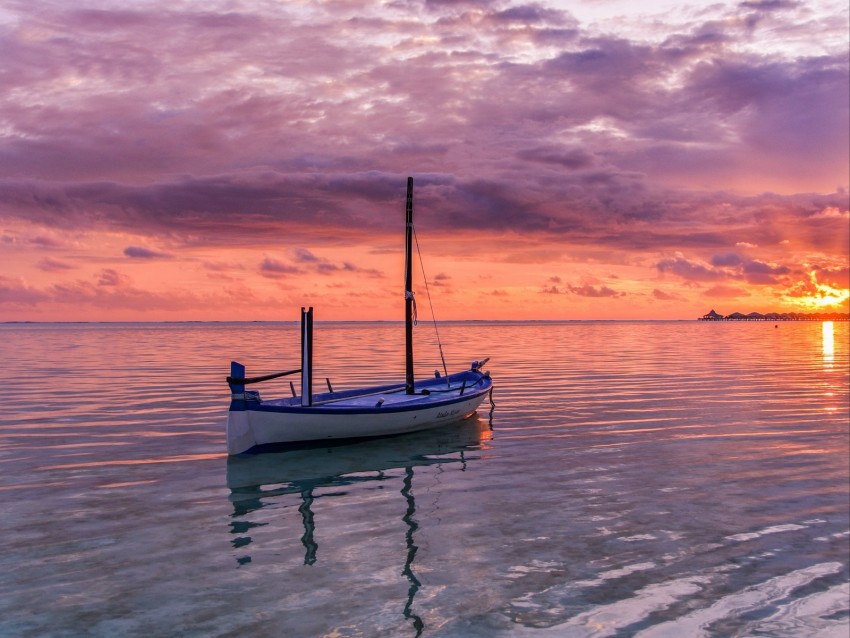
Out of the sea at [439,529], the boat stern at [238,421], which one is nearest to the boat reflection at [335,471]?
the sea at [439,529]

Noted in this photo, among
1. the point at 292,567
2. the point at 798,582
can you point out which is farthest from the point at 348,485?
the point at 798,582

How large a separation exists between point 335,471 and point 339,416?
3365 millimetres

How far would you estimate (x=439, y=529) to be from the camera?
15547 millimetres

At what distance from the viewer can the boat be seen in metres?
23.2

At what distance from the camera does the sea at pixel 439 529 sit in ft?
36.3

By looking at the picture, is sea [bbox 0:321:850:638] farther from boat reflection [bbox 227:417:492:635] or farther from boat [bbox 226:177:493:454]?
boat [bbox 226:177:493:454]

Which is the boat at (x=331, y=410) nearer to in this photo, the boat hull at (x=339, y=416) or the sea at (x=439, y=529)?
the boat hull at (x=339, y=416)

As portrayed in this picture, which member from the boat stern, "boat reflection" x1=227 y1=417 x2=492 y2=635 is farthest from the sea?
the boat stern

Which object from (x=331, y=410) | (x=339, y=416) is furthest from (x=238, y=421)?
(x=339, y=416)

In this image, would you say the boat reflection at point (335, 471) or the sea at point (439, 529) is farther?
the boat reflection at point (335, 471)

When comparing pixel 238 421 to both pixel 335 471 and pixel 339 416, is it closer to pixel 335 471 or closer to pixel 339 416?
pixel 339 416

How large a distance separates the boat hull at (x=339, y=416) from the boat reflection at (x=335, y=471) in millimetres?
525

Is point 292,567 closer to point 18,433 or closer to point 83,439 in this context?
point 83,439

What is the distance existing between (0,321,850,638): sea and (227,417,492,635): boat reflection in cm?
9
